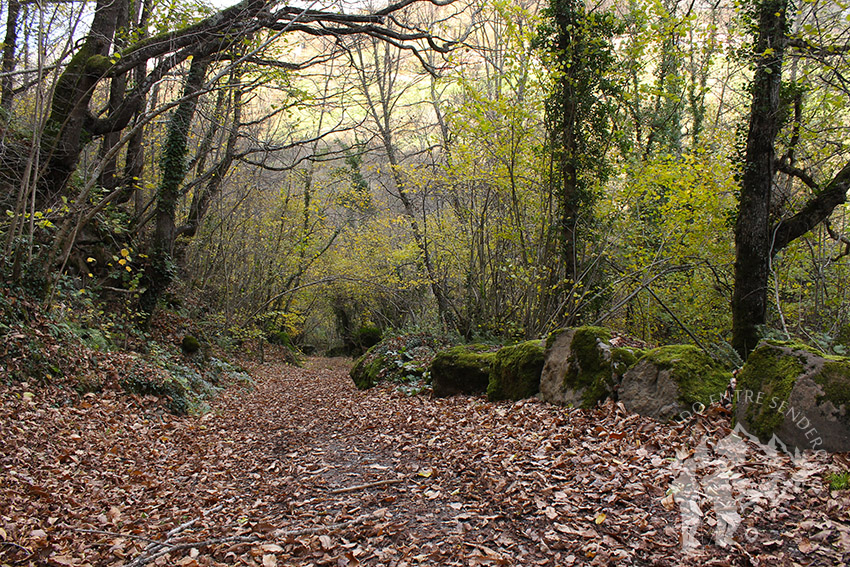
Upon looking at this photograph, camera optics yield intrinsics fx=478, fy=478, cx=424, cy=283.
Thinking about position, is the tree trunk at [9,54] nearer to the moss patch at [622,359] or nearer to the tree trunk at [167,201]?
the tree trunk at [167,201]

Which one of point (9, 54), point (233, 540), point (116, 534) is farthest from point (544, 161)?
point (9, 54)

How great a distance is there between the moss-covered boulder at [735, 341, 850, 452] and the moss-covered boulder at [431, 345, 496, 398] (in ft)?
12.5

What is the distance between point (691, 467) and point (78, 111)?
10.3 m

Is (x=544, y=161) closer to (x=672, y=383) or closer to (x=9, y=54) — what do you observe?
(x=672, y=383)

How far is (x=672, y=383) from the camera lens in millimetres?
4449

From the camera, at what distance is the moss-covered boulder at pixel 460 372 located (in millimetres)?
7352

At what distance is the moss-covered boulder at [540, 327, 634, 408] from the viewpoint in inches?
202

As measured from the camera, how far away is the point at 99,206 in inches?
247

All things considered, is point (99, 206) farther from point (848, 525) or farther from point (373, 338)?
point (373, 338)

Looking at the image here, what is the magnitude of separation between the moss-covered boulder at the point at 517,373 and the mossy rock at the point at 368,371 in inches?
149

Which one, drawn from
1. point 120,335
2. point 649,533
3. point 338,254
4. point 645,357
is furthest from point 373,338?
point 649,533

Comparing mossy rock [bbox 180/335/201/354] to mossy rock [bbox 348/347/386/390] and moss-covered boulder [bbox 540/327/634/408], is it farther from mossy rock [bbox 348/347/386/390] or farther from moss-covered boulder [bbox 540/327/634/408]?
moss-covered boulder [bbox 540/327/634/408]

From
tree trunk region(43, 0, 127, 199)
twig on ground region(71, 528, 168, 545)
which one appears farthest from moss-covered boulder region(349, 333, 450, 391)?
tree trunk region(43, 0, 127, 199)

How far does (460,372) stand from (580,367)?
247 cm
